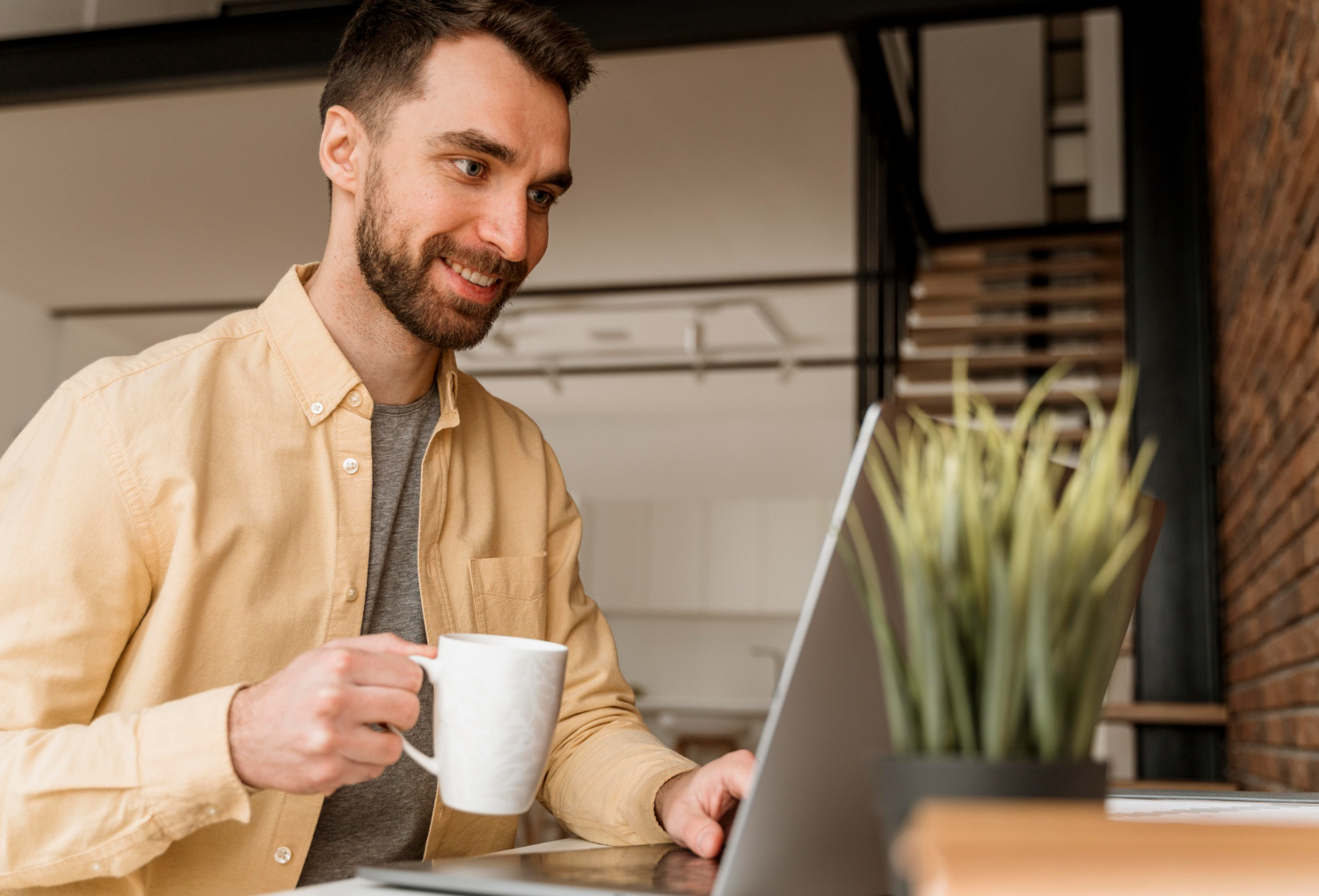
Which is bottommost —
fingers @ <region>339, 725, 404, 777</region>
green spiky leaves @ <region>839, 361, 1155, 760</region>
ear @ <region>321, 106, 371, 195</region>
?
fingers @ <region>339, 725, 404, 777</region>

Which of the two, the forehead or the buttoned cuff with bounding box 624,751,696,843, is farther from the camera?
the forehead

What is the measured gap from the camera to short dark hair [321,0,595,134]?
4.57 feet

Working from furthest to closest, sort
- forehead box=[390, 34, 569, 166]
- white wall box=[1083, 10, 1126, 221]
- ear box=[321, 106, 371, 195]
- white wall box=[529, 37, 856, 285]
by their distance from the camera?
white wall box=[1083, 10, 1126, 221] < white wall box=[529, 37, 856, 285] < ear box=[321, 106, 371, 195] < forehead box=[390, 34, 569, 166]

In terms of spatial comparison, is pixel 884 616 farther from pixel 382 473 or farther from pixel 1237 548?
pixel 1237 548

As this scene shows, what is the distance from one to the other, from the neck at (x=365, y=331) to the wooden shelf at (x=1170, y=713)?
6.58ft

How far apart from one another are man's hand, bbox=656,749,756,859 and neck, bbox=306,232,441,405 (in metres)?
0.63

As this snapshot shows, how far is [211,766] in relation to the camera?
0.87 metres

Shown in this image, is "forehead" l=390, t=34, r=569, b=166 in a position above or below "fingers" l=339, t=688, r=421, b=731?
above

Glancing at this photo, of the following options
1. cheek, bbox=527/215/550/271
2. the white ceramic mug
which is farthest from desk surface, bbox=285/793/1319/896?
cheek, bbox=527/215/550/271

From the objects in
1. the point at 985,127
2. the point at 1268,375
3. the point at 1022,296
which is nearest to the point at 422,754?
the point at 1268,375

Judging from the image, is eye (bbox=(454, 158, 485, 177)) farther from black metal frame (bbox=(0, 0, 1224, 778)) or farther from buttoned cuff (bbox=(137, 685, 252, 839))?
black metal frame (bbox=(0, 0, 1224, 778))

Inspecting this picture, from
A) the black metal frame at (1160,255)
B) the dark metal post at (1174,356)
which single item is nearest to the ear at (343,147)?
the black metal frame at (1160,255)

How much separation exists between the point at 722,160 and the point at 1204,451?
2.70 metres

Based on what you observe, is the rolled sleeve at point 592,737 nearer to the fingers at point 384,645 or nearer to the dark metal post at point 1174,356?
the fingers at point 384,645
